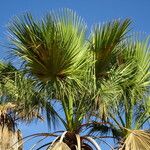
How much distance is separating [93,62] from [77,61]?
29cm

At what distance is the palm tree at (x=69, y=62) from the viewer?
23.3 feet

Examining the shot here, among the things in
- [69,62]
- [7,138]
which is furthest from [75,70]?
[7,138]

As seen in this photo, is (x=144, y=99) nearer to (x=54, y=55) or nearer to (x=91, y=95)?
(x=91, y=95)

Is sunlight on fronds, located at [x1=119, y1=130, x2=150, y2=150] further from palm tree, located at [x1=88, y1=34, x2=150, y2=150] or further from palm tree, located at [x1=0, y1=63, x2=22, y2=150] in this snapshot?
palm tree, located at [x1=0, y1=63, x2=22, y2=150]

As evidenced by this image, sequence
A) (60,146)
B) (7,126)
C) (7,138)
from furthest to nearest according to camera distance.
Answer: (7,126), (7,138), (60,146)

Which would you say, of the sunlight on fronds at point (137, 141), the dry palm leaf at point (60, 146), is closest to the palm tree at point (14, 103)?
the dry palm leaf at point (60, 146)

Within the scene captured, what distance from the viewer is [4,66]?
8211 mm

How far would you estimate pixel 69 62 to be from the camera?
7176 millimetres

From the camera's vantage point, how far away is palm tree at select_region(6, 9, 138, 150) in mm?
7102

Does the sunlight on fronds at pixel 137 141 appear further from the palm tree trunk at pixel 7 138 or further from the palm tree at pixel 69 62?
the palm tree trunk at pixel 7 138

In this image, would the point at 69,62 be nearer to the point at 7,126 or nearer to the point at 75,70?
the point at 75,70

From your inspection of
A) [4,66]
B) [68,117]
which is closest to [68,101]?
[68,117]

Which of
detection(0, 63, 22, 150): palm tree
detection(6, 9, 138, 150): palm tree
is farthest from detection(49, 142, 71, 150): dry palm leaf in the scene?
detection(0, 63, 22, 150): palm tree

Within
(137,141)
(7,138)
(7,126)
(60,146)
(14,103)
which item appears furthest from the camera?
(7,126)
